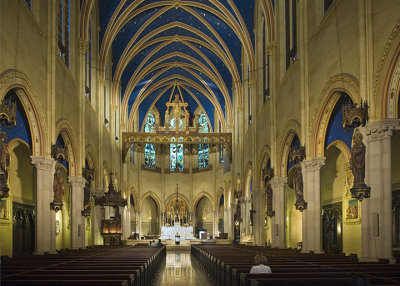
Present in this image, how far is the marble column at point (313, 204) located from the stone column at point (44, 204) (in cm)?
892

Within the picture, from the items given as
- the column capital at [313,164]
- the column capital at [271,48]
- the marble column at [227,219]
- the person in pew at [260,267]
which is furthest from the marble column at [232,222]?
the person in pew at [260,267]

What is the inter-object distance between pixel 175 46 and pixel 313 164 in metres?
25.3

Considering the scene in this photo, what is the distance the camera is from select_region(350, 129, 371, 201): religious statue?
41.7 ft

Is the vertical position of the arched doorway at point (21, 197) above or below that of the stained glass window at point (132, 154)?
below

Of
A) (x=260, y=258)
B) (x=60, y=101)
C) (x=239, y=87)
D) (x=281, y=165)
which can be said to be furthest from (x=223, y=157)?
(x=260, y=258)

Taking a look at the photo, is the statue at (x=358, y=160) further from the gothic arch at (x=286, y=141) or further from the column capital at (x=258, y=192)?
the column capital at (x=258, y=192)

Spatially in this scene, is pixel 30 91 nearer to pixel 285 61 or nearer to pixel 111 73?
pixel 285 61

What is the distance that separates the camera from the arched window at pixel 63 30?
70.9ft

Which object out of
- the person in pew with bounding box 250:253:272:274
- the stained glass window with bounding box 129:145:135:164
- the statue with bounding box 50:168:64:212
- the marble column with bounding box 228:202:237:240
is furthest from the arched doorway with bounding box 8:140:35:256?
the stained glass window with bounding box 129:145:135:164

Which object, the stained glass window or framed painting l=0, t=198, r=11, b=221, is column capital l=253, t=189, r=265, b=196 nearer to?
framed painting l=0, t=198, r=11, b=221

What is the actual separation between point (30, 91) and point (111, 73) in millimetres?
19912

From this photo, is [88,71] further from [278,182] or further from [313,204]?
[313,204]

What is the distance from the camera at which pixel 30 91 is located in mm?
16359

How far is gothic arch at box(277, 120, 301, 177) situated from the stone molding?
7167mm
